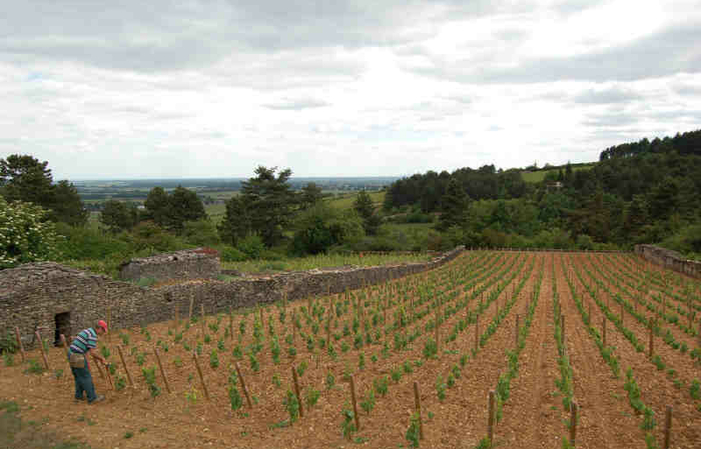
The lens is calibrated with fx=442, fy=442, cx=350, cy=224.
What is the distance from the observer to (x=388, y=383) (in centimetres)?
988

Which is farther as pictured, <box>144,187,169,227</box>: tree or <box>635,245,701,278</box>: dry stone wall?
<box>144,187,169,227</box>: tree

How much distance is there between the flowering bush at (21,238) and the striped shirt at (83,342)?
1090 cm

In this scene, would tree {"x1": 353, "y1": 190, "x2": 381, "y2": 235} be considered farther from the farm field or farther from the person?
the person

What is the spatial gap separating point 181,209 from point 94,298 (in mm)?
54510

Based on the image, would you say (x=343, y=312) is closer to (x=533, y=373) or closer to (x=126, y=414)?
(x=533, y=373)

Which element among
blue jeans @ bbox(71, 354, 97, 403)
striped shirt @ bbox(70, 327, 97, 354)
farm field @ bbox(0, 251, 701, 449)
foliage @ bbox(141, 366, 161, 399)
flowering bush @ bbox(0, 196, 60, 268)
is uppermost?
flowering bush @ bbox(0, 196, 60, 268)

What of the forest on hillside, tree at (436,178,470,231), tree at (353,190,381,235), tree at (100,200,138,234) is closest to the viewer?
the forest on hillside

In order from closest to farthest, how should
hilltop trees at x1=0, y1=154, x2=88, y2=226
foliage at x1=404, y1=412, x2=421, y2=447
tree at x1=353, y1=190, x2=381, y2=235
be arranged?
foliage at x1=404, y1=412, x2=421, y2=447
hilltop trees at x1=0, y1=154, x2=88, y2=226
tree at x1=353, y1=190, x2=381, y2=235

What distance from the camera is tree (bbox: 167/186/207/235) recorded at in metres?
65.2

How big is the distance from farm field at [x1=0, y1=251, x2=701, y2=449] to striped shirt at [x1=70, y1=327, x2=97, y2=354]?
1.18 m

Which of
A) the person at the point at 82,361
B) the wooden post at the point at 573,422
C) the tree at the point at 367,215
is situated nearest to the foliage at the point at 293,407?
the person at the point at 82,361

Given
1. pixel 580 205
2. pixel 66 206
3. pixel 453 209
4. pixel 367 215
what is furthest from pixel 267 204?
pixel 580 205

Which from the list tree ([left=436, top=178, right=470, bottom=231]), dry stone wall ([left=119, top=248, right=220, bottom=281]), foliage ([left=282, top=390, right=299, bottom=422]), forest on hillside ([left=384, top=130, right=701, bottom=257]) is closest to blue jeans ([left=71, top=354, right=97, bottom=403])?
foliage ([left=282, top=390, right=299, bottom=422])

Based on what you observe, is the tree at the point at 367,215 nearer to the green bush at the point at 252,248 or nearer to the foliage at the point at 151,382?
the green bush at the point at 252,248
